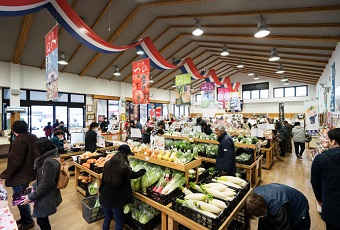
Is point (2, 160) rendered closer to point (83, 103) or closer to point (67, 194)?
point (83, 103)

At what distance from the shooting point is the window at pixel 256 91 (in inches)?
648

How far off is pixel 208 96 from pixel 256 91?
934 cm

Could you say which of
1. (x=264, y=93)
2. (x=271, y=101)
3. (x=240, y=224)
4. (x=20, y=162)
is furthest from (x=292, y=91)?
(x=20, y=162)

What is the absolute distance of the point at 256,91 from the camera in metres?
17.0

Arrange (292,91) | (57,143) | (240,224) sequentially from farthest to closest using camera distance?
(292,91)
(57,143)
(240,224)

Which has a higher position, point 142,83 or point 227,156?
point 142,83

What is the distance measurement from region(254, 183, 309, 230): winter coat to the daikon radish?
0.44m

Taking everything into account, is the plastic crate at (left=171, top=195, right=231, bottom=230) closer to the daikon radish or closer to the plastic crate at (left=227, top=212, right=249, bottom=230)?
the daikon radish

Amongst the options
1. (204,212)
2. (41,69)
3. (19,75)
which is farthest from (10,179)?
(41,69)

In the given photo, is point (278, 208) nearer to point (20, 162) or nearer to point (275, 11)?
point (20, 162)

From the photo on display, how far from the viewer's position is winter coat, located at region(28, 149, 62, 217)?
7.33 feet

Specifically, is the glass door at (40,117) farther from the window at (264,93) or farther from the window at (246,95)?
the window at (264,93)

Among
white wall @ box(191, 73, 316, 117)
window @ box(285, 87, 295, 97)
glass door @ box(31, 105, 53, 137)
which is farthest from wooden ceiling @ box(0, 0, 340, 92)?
window @ box(285, 87, 295, 97)

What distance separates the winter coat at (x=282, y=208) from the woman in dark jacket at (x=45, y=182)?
2.44 meters
